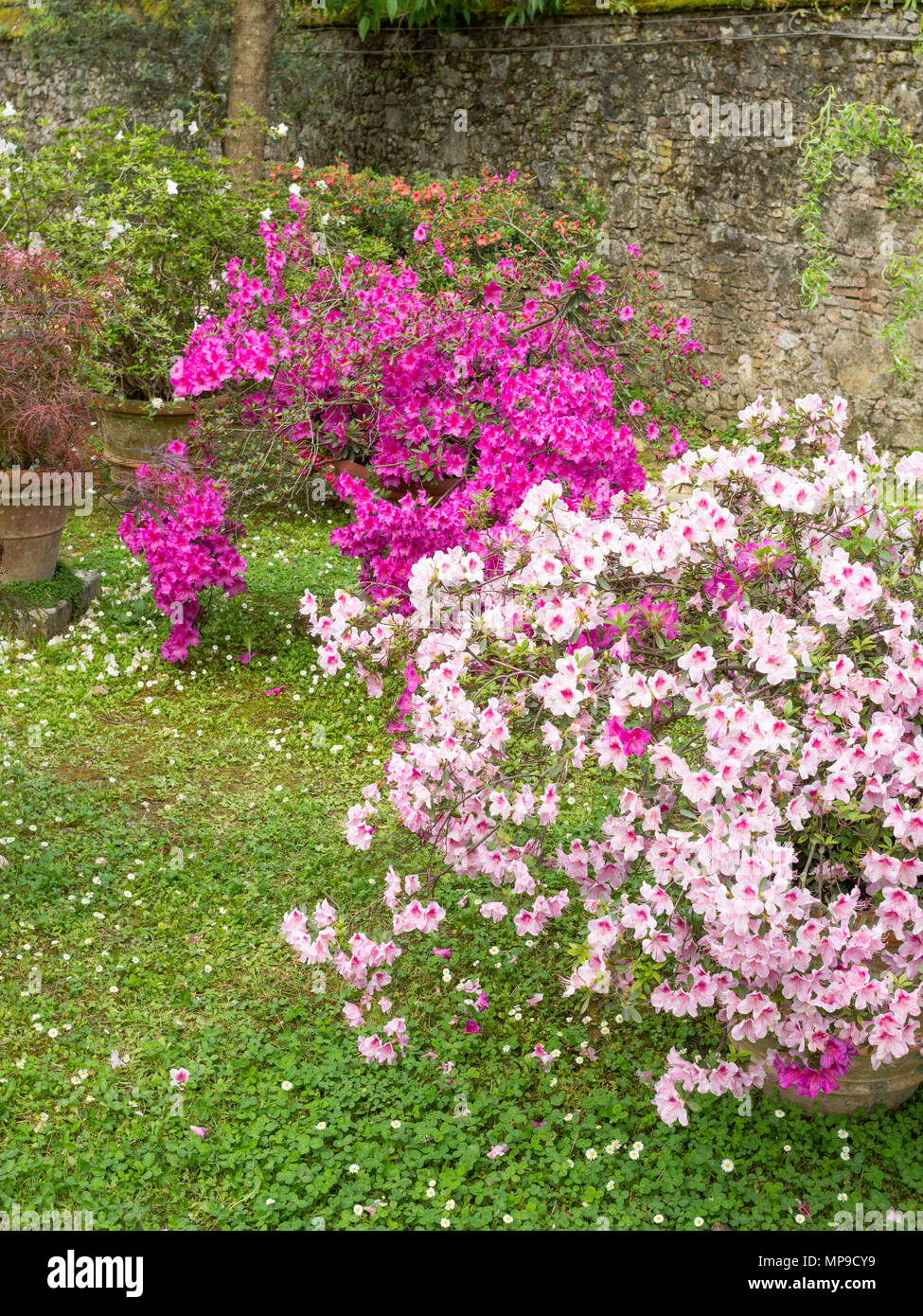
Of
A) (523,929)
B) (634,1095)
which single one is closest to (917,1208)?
(634,1095)

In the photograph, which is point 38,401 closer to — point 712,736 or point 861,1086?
point 712,736

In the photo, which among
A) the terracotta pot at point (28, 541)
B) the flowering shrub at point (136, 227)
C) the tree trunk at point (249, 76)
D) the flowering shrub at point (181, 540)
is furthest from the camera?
the tree trunk at point (249, 76)

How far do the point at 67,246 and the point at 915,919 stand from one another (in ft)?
22.2

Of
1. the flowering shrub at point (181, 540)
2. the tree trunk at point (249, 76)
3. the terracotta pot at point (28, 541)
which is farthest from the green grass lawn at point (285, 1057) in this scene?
the tree trunk at point (249, 76)

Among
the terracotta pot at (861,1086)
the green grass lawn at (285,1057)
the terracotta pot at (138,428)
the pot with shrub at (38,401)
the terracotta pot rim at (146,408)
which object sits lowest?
the green grass lawn at (285,1057)

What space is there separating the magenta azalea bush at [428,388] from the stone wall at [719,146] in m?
3.59

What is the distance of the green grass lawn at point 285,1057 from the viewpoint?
10.4 feet

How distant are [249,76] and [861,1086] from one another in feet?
31.9

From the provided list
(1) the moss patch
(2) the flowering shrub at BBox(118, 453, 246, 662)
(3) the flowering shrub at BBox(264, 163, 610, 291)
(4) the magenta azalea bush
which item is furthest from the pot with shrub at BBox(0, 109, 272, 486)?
(4) the magenta azalea bush

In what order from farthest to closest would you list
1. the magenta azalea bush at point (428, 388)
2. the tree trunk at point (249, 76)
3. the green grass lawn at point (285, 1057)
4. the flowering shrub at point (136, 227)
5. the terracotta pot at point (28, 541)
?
the tree trunk at point (249, 76) < the flowering shrub at point (136, 227) < the terracotta pot at point (28, 541) < the magenta azalea bush at point (428, 388) < the green grass lawn at point (285, 1057)

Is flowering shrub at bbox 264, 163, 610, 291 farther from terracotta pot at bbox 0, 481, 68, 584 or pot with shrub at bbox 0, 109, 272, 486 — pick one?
terracotta pot at bbox 0, 481, 68, 584

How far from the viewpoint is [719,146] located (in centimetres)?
977

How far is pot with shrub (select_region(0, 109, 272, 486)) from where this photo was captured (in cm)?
787

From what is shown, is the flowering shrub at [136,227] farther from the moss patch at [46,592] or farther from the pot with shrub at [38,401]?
the moss patch at [46,592]
